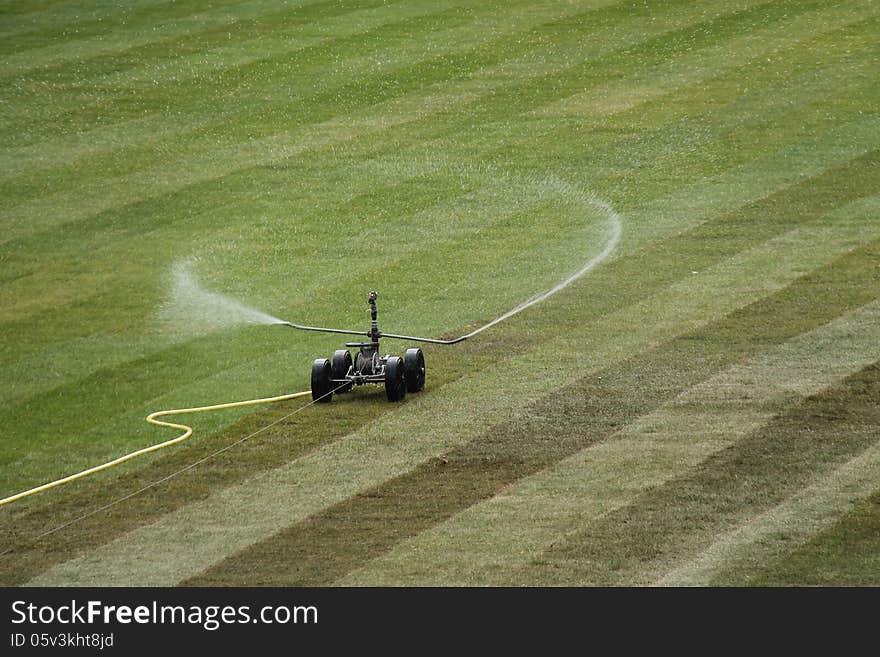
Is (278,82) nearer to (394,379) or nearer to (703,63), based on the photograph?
(703,63)

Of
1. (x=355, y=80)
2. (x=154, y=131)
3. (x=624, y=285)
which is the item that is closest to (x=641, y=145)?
(x=624, y=285)

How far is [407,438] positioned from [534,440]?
4.47 feet

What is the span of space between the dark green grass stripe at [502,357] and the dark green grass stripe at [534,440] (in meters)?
0.04

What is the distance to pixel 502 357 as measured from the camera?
1819cm

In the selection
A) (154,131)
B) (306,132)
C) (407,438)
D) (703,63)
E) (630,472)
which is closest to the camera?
(630,472)

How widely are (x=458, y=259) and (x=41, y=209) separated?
27.2 feet

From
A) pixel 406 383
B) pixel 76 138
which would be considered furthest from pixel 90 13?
pixel 406 383

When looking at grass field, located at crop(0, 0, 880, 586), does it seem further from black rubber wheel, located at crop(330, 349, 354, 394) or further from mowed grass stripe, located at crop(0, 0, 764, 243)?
black rubber wheel, located at crop(330, 349, 354, 394)

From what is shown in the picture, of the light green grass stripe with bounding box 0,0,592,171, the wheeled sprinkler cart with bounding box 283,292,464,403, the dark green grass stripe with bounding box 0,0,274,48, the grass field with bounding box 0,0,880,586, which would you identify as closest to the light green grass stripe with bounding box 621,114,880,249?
the grass field with bounding box 0,0,880,586

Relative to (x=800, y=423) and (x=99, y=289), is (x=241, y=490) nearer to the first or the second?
(x=800, y=423)

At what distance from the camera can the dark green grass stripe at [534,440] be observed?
1235cm

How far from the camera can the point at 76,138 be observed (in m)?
29.9

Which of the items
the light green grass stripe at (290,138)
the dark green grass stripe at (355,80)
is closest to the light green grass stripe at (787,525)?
the light green grass stripe at (290,138)

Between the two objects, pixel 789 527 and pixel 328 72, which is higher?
pixel 328 72
